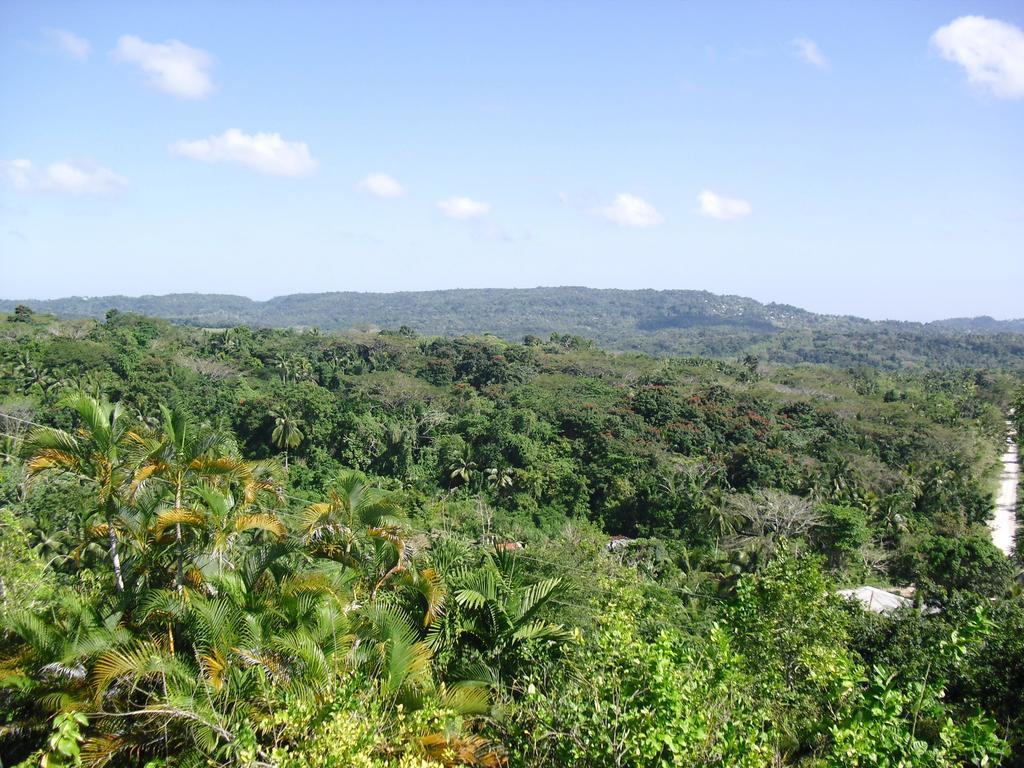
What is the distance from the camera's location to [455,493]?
30.3 m

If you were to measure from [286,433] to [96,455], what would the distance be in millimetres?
27174

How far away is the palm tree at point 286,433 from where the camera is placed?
32875 millimetres

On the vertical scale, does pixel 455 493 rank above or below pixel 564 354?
below

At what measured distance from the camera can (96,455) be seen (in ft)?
22.3

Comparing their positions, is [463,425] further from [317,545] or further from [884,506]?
[317,545]

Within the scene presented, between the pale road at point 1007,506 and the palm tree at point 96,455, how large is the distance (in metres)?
26.5

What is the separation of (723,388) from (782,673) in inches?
1355

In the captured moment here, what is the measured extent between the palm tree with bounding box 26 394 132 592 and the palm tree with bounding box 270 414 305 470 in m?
26.6

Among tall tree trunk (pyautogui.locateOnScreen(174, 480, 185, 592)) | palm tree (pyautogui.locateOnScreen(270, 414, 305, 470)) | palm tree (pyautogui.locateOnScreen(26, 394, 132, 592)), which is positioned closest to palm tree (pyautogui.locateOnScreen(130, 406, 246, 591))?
tall tree trunk (pyautogui.locateOnScreen(174, 480, 185, 592))

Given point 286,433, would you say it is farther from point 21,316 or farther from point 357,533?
point 21,316

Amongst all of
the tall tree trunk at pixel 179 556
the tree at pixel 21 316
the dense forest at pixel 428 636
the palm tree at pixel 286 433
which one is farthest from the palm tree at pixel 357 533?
the tree at pixel 21 316

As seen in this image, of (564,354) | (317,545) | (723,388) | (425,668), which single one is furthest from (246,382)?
→ (425,668)

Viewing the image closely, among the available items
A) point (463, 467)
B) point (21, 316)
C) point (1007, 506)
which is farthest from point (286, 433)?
point (1007, 506)

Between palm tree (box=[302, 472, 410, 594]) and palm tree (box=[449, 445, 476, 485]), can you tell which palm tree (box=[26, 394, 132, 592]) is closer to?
palm tree (box=[302, 472, 410, 594])
